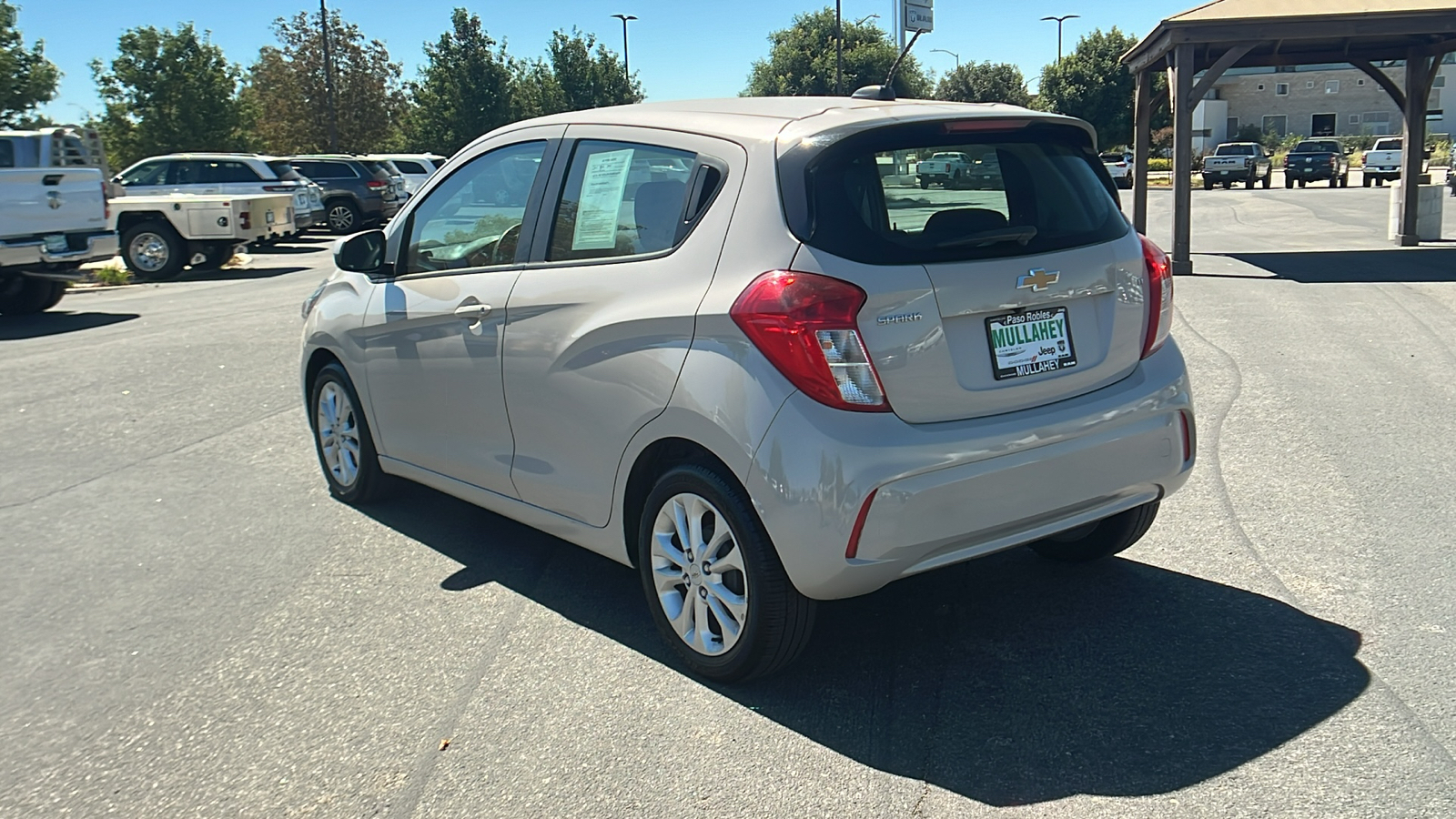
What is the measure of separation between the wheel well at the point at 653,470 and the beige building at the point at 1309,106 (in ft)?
275

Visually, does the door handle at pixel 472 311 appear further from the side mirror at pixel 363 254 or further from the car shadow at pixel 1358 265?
the car shadow at pixel 1358 265

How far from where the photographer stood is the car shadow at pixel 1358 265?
45.4ft

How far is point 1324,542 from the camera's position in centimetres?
499

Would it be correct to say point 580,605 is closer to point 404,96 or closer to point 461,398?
point 461,398

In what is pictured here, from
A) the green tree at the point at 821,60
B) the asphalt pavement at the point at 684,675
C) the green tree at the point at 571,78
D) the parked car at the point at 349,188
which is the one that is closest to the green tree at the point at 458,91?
the green tree at the point at 571,78

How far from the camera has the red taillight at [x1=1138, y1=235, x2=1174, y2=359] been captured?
165 inches

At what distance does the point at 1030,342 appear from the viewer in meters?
3.85

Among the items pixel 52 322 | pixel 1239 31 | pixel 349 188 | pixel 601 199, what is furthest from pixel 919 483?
pixel 349 188

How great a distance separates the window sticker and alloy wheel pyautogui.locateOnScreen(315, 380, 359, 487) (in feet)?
6.53

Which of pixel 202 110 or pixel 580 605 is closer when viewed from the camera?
pixel 580 605

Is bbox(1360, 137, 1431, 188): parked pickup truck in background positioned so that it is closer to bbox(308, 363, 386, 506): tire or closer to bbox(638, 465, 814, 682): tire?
bbox(308, 363, 386, 506): tire

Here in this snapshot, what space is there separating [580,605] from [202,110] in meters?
45.0

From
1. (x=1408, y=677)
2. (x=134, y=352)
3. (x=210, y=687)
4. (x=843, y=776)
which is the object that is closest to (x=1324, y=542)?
(x=1408, y=677)

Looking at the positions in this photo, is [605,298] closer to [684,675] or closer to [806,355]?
[806,355]
